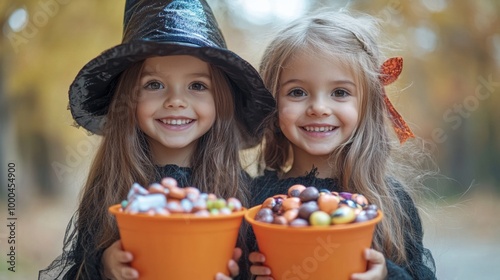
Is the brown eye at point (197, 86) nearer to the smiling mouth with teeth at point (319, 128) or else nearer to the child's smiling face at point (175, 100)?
the child's smiling face at point (175, 100)

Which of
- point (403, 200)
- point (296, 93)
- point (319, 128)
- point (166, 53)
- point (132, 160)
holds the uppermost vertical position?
point (166, 53)

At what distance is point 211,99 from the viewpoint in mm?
1911

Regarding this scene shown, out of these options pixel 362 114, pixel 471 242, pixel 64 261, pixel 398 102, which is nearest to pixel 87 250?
pixel 64 261

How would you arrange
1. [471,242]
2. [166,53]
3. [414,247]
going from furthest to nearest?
[471,242], [414,247], [166,53]

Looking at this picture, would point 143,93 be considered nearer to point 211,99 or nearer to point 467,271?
point 211,99

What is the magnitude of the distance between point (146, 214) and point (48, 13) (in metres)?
2.57

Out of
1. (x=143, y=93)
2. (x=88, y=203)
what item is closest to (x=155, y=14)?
(x=143, y=93)

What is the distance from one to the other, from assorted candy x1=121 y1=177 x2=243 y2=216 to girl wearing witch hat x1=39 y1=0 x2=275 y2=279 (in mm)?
411

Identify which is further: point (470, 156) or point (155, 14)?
point (470, 156)

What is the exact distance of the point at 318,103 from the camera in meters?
1.89

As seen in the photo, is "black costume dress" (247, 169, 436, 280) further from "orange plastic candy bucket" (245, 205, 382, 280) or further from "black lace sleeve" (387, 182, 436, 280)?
"orange plastic candy bucket" (245, 205, 382, 280)

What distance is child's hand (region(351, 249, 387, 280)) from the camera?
147cm

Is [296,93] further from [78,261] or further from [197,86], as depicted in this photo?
[78,261]

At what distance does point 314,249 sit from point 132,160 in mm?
828
